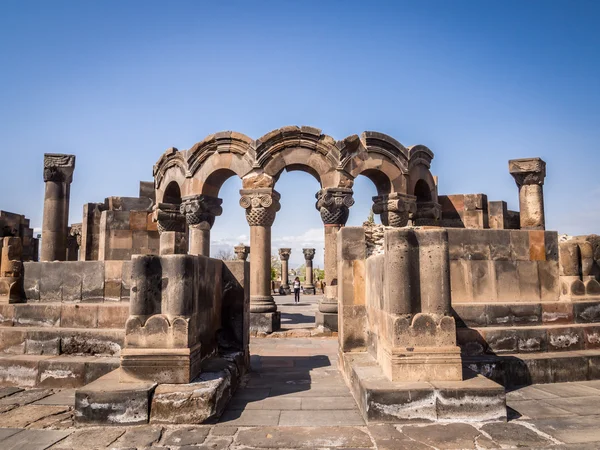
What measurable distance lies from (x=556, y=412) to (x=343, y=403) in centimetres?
178

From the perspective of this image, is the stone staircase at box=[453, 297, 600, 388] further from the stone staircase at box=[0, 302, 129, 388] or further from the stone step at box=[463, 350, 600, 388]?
the stone staircase at box=[0, 302, 129, 388]

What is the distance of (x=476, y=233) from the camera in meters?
A: 5.45

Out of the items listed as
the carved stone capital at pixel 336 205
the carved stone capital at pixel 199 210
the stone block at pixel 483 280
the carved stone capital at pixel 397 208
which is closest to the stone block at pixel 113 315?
the stone block at pixel 483 280

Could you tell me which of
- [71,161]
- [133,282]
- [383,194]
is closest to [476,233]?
[133,282]

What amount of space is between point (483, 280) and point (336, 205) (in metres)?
4.91

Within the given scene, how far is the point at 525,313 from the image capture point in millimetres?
5363

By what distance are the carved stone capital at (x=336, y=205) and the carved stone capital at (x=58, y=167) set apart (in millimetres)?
5811

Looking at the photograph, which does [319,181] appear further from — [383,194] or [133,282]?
[133,282]

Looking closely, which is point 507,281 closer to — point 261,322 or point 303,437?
point 303,437

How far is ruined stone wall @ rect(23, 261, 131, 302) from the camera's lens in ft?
19.0

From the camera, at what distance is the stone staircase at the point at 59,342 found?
4785 mm

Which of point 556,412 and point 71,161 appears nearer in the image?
point 556,412

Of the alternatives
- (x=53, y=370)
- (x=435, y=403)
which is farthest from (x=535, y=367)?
(x=53, y=370)

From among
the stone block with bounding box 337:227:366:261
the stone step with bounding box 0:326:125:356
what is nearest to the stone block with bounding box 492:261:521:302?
the stone block with bounding box 337:227:366:261
